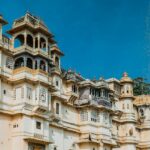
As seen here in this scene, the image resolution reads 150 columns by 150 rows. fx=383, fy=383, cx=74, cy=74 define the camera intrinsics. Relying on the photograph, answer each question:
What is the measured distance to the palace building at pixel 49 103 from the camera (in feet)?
118

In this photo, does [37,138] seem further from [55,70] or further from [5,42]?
[55,70]

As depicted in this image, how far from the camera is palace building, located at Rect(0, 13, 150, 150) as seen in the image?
35938 mm

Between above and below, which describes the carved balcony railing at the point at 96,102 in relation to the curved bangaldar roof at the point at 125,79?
below

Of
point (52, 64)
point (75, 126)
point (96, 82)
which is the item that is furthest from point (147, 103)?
point (52, 64)

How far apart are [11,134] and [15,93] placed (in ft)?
13.2

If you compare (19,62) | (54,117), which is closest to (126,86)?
(54,117)

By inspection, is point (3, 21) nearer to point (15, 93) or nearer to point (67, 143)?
point (15, 93)

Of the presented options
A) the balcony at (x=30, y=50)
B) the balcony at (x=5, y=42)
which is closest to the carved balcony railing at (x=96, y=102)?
the balcony at (x=30, y=50)

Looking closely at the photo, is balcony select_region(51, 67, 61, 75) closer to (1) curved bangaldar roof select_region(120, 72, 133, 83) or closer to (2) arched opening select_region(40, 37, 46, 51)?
(2) arched opening select_region(40, 37, 46, 51)

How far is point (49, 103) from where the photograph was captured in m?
39.7

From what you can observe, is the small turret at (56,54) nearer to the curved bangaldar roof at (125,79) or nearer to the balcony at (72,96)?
the balcony at (72,96)

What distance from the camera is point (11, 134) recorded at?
3566 centimetres

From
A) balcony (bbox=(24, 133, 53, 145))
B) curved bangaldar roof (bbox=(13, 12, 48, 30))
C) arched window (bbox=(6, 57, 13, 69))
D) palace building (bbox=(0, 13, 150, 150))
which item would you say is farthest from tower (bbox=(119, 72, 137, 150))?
arched window (bbox=(6, 57, 13, 69))

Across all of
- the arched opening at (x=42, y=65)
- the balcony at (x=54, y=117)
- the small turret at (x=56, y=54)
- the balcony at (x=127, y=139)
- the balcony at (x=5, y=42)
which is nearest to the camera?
the balcony at (x=5, y=42)
